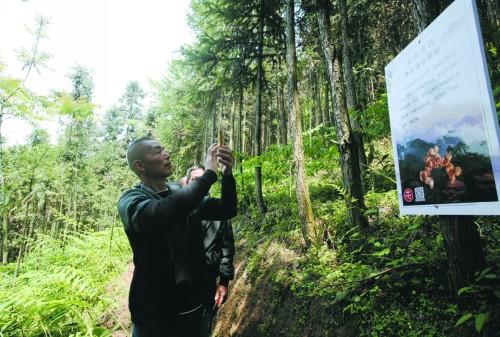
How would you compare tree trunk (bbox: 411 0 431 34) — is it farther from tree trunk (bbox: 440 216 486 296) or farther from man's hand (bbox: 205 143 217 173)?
man's hand (bbox: 205 143 217 173)

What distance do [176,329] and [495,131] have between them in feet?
7.73

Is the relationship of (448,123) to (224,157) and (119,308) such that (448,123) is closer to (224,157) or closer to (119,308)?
(224,157)

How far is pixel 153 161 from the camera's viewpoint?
2.23 m

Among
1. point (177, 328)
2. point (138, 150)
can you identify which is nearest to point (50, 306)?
point (177, 328)

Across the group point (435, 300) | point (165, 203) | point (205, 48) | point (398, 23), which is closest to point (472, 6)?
point (165, 203)

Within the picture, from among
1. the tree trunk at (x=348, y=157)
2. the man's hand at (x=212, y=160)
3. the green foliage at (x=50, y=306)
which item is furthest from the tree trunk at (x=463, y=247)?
the green foliage at (x=50, y=306)

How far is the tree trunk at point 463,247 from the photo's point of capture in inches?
98.9

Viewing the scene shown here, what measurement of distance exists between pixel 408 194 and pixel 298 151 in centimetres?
355

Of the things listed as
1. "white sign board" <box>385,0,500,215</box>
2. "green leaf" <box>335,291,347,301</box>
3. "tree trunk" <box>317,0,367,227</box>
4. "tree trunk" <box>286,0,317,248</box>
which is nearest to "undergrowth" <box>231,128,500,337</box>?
"green leaf" <box>335,291,347,301</box>

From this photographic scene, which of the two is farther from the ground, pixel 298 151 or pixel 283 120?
pixel 283 120

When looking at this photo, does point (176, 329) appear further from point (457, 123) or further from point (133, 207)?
point (457, 123)

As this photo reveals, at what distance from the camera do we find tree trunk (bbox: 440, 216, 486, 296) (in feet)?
8.24

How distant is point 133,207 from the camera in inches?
74.4

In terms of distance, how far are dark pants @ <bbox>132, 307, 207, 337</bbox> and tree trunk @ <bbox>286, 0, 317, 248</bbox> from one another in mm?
3549
